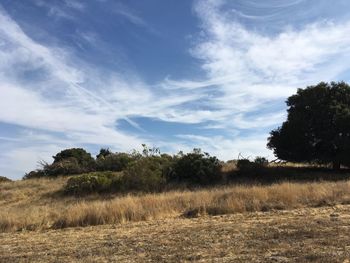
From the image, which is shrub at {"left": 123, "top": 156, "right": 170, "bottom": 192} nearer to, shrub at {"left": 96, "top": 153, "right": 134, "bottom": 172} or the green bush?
the green bush

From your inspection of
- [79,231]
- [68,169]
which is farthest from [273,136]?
[79,231]

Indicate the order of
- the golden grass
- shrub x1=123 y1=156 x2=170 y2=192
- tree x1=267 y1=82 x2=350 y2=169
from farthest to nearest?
tree x1=267 y1=82 x2=350 y2=169 → shrub x1=123 y1=156 x2=170 y2=192 → the golden grass

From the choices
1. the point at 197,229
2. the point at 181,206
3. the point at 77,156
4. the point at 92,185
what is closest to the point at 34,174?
the point at 77,156

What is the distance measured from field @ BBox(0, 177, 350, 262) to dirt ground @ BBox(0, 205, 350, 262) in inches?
0.7

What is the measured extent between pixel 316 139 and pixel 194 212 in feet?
83.6

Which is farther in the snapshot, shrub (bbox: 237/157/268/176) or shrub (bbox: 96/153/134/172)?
shrub (bbox: 96/153/134/172)

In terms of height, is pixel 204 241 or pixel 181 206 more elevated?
pixel 181 206

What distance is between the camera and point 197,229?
1279 cm

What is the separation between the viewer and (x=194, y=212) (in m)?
17.0

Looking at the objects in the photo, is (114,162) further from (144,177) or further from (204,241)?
(204,241)

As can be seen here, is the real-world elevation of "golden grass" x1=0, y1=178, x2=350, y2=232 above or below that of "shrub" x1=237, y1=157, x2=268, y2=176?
below

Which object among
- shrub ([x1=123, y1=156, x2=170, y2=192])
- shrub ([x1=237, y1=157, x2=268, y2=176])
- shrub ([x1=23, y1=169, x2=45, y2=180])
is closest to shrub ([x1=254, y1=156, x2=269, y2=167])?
shrub ([x1=237, y1=157, x2=268, y2=176])

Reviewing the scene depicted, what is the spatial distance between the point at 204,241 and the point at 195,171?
25341mm

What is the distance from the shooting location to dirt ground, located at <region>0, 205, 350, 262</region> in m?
9.14
